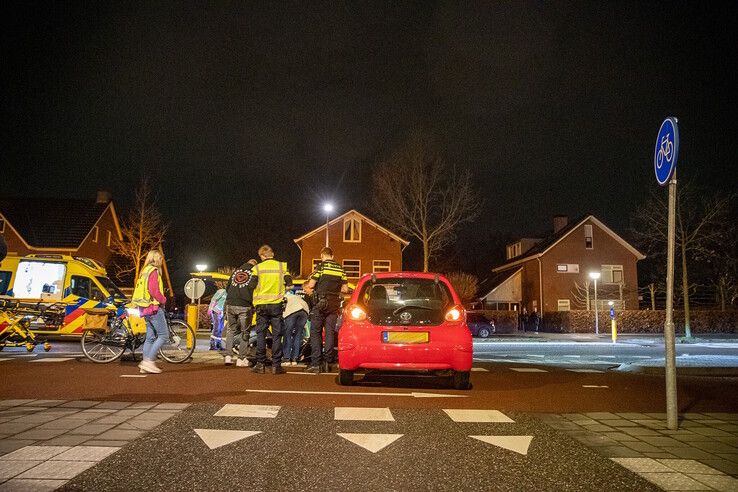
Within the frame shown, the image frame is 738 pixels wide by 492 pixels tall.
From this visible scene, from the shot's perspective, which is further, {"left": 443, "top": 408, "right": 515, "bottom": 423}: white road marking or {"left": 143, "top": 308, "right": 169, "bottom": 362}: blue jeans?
{"left": 143, "top": 308, "right": 169, "bottom": 362}: blue jeans

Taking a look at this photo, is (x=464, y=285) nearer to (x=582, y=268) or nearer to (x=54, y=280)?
(x=582, y=268)

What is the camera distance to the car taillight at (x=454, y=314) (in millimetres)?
7438

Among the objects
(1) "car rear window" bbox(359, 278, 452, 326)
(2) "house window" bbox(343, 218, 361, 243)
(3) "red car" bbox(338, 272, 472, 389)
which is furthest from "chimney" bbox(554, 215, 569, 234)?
(3) "red car" bbox(338, 272, 472, 389)

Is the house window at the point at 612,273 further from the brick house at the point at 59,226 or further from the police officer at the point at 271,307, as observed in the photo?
the police officer at the point at 271,307

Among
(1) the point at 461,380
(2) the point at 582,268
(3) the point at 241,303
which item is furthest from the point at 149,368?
(2) the point at 582,268

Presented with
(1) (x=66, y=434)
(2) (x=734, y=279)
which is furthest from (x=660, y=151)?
(2) (x=734, y=279)

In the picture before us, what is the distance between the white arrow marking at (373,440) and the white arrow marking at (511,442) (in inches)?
29.0

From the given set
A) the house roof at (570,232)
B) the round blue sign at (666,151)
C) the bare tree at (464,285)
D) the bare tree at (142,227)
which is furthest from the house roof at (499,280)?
the round blue sign at (666,151)

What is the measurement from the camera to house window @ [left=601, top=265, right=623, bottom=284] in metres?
48.8

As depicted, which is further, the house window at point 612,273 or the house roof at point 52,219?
the house window at point 612,273

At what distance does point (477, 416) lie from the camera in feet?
18.9

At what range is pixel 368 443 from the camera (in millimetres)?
4582

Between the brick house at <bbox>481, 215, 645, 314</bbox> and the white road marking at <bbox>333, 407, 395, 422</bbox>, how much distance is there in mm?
44109

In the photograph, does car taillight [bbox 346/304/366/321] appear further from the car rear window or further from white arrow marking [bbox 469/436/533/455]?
white arrow marking [bbox 469/436/533/455]
